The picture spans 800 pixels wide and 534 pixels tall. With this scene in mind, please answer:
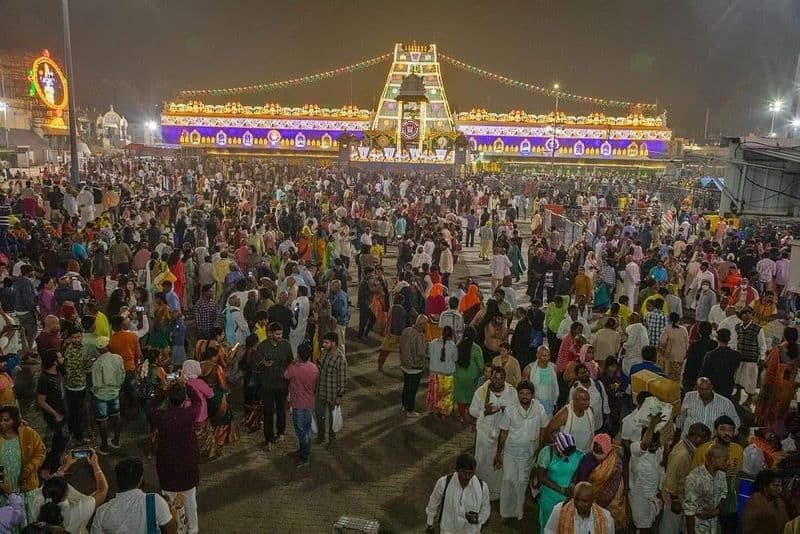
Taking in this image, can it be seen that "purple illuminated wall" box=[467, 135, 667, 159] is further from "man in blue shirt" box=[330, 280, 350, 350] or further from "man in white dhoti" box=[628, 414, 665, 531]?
"man in white dhoti" box=[628, 414, 665, 531]

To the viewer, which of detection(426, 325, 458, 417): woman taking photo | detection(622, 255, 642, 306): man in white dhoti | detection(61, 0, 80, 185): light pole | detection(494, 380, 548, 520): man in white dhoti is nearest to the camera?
detection(494, 380, 548, 520): man in white dhoti

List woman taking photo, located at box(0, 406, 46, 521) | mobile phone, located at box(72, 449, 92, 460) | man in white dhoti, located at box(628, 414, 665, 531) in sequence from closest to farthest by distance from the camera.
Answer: mobile phone, located at box(72, 449, 92, 460) → woman taking photo, located at box(0, 406, 46, 521) → man in white dhoti, located at box(628, 414, 665, 531)

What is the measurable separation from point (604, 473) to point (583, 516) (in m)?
0.64

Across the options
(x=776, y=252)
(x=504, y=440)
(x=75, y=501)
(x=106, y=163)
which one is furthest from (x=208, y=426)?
(x=106, y=163)

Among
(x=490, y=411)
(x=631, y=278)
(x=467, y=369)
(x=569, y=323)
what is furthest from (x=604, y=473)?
(x=631, y=278)

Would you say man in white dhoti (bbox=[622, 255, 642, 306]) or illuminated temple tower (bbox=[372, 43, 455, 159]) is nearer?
man in white dhoti (bbox=[622, 255, 642, 306])

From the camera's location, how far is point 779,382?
6.59m

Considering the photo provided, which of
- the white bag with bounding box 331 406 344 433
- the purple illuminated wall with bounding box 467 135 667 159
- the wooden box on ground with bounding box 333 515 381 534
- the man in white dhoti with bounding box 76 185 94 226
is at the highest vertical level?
the purple illuminated wall with bounding box 467 135 667 159

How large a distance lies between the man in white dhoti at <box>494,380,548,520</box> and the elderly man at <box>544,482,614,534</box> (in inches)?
54.8

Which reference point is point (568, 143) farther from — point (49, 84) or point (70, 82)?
point (70, 82)

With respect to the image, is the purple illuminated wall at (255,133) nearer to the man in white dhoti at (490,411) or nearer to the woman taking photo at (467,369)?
the woman taking photo at (467,369)

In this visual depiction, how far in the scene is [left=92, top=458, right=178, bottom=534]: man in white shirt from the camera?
3.63m

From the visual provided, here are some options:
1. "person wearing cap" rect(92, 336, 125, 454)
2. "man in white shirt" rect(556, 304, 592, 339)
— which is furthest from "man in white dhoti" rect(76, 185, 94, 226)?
"man in white shirt" rect(556, 304, 592, 339)

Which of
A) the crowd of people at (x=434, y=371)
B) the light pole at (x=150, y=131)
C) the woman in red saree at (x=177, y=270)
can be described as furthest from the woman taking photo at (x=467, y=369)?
the light pole at (x=150, y=131)
